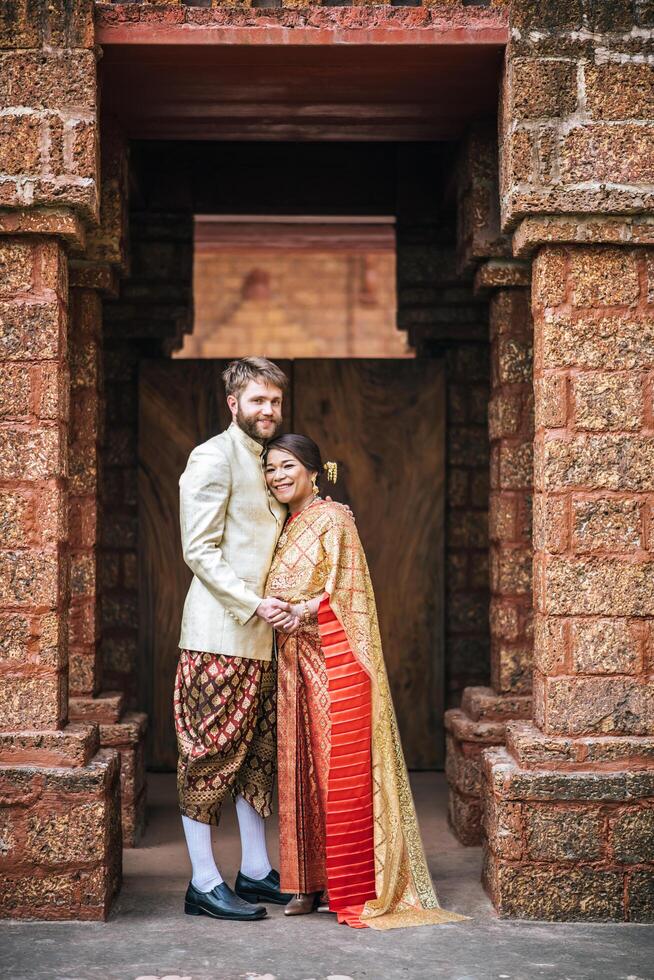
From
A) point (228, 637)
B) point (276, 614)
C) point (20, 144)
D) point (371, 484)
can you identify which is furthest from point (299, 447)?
point (371, 484)

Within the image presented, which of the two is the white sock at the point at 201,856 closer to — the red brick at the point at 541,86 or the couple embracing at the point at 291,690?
the couple embracing at the point at 291,690

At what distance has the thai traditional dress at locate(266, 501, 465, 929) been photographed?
473 centimetres

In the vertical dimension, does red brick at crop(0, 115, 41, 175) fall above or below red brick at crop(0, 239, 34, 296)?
above

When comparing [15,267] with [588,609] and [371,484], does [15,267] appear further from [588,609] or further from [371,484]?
[371,484]

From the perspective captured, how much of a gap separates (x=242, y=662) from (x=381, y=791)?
2.44ft

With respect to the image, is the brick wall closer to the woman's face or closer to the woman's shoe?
the woman's face

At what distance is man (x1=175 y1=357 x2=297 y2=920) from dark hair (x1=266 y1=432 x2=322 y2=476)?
8 centimetres

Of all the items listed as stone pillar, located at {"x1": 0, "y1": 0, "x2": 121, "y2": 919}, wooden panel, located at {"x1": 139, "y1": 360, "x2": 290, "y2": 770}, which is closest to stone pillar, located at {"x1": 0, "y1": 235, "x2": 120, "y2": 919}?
stone pillar, located at {"x1": 0, "y1": 0, "x2": 121, "y2": 919}

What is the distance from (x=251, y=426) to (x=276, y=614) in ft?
2.59

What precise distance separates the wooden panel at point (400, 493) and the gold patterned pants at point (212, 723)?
256 centimetres

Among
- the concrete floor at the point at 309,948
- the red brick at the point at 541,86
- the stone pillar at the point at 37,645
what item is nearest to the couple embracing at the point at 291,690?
the concrete floor at the point at 309,948

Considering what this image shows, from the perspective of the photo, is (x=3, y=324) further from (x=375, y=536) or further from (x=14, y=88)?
(x=375, y=536)

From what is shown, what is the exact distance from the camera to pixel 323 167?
7.55m

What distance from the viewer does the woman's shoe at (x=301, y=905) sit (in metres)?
4.84
